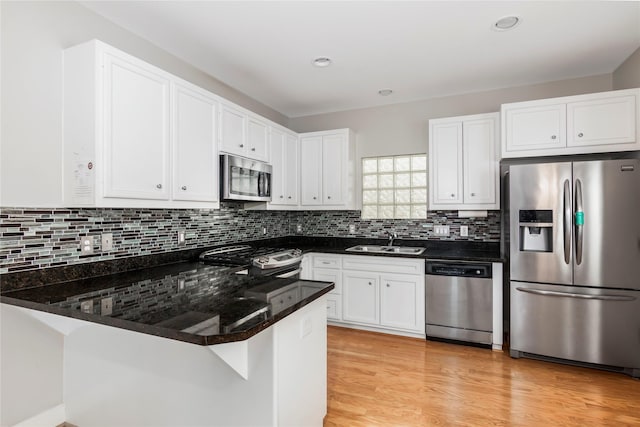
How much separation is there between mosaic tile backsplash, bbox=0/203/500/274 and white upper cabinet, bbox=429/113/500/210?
31 cm

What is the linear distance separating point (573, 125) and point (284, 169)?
2.82 meters

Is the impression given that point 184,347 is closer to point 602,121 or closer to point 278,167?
point 278,167

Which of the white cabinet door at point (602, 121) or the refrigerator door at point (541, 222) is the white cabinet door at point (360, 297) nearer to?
the refrigerator door at point (541, 222)

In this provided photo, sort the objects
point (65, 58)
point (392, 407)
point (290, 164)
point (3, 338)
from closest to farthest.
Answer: point (3, 338) → point (65, 58) → point (392, 407) → point (290, 164)

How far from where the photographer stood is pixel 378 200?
427cm

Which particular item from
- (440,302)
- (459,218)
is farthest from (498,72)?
(440,302)

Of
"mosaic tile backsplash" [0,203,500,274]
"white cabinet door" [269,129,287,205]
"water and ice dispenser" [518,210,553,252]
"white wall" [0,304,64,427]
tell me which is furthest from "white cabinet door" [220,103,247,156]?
"water and ice dispenser" [518,210,553,252]

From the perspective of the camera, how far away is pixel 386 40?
2613 mm

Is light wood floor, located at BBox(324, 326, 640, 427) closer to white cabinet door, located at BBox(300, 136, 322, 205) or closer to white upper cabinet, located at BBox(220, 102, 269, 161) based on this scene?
white cabinet door, located at BBox(300, 136, 322, 205)

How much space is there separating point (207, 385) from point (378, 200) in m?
3.15

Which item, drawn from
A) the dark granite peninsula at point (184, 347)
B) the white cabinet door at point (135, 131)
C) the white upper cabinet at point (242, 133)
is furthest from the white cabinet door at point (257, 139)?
the dark granite peninsula at point (184, 347)

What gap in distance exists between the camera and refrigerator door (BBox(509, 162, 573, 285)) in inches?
109

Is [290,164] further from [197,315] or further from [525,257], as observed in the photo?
[197,315]

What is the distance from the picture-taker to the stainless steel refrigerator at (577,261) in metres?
2.62
